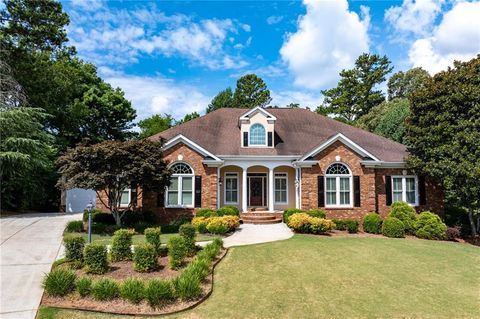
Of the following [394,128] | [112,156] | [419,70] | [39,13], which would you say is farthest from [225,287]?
[419,70]

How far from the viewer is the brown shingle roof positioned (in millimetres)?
19531

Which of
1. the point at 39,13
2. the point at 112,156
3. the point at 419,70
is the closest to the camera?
the point at 112,156

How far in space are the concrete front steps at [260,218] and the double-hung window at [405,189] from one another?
7112 mm

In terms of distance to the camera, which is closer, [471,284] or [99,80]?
[471,284]

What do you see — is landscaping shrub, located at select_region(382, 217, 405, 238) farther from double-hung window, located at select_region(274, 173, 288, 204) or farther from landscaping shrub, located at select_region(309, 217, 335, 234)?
double-hung window, located at select_region(274, 173, 288, 204)

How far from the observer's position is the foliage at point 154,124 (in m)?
39.9

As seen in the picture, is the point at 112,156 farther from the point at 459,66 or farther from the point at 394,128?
the point at 394,128

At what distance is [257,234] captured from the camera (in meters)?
14.1

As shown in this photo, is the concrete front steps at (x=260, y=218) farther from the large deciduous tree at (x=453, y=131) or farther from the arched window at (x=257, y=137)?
the large deciduous tree at (x=453, y=131)

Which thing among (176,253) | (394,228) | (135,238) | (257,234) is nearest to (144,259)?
(176,253)

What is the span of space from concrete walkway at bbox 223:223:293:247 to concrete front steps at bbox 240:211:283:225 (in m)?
0.53

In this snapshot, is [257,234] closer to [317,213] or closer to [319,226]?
[319,226]

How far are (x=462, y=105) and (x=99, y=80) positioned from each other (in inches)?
1240

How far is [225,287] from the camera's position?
799 cm
